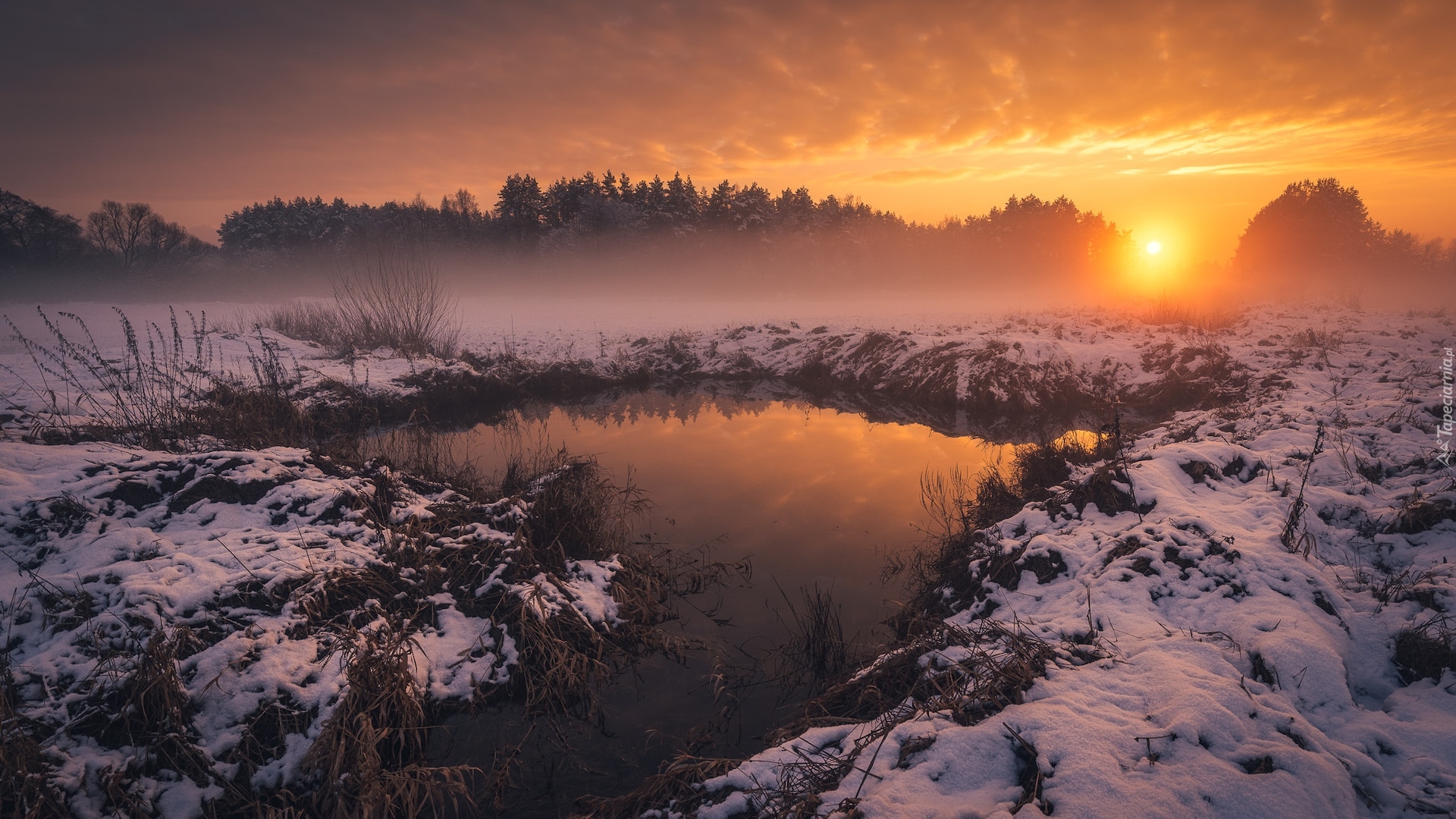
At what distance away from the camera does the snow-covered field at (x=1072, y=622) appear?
105 inches

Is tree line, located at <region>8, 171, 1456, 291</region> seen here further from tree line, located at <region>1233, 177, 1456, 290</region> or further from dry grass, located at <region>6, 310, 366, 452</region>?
dry grass, located at <region>6, 310, 366, 452</region>

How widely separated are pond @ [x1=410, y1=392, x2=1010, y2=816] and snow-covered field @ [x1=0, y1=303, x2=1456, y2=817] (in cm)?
110

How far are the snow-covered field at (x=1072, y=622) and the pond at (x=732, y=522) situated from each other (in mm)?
1097

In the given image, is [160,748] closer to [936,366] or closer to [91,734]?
[91,734]

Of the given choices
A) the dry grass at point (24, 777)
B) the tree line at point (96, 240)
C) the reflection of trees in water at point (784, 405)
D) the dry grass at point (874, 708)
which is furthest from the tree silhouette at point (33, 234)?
the dry grass at point (874, 708)

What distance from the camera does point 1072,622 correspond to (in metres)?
4.27

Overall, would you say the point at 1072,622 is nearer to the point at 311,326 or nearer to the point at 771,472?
the point at 771,472

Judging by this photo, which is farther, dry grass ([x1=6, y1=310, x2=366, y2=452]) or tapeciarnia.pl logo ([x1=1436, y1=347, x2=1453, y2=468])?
dry grass ([x1=6, y1=310, x2=366, y2=452])

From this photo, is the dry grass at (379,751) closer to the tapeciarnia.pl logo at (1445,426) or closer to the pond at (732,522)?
the pond at (732,522)

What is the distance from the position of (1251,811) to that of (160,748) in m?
6.26

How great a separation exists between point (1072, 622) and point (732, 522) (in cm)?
512

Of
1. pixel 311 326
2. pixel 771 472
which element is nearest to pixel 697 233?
pixel 311 326

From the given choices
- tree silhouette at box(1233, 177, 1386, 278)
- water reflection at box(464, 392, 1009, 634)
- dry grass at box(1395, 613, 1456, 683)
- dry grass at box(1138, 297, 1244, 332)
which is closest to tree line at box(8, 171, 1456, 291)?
tree silhouette at box(1233, 177, 1386, 278)

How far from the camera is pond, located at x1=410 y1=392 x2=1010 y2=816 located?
4.46 metres
